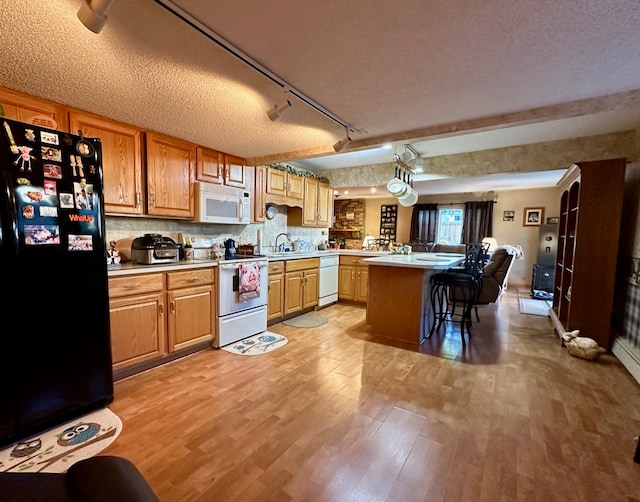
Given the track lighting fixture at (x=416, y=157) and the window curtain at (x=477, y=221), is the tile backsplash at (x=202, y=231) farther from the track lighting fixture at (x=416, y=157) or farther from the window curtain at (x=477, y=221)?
the window curtain at (x=477, y=221)

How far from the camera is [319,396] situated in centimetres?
217

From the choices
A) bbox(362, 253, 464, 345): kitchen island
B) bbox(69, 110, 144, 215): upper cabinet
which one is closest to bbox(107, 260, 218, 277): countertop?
bbox(69, 110, 144, 215): upper cabinet

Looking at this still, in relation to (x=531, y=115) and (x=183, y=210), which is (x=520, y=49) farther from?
(x=183, y=210)

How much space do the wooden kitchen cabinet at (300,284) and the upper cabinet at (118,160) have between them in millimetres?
1901

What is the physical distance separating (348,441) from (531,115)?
2634mm

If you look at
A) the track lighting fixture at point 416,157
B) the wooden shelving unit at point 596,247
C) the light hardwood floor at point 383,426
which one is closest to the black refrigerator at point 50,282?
the light hardwood floor at point 383,426

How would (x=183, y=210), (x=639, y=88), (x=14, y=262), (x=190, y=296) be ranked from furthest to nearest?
(x=183, y=210)
(x=190, y=296)
(x=639, y=88)
(x=14, y=262)

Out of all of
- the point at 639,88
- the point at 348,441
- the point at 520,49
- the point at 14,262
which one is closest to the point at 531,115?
the point at 639,88

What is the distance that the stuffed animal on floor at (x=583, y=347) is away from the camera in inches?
111

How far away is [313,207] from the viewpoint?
15.8 ft

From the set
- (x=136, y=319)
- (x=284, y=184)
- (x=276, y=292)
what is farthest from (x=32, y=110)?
(x=276, y=292)

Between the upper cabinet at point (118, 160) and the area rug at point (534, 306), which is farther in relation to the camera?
the area rug at point (534, 306)

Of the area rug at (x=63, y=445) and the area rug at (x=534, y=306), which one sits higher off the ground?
the area rug at (x=534, y=306)

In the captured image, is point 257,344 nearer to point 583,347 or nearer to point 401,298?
point 401,298
